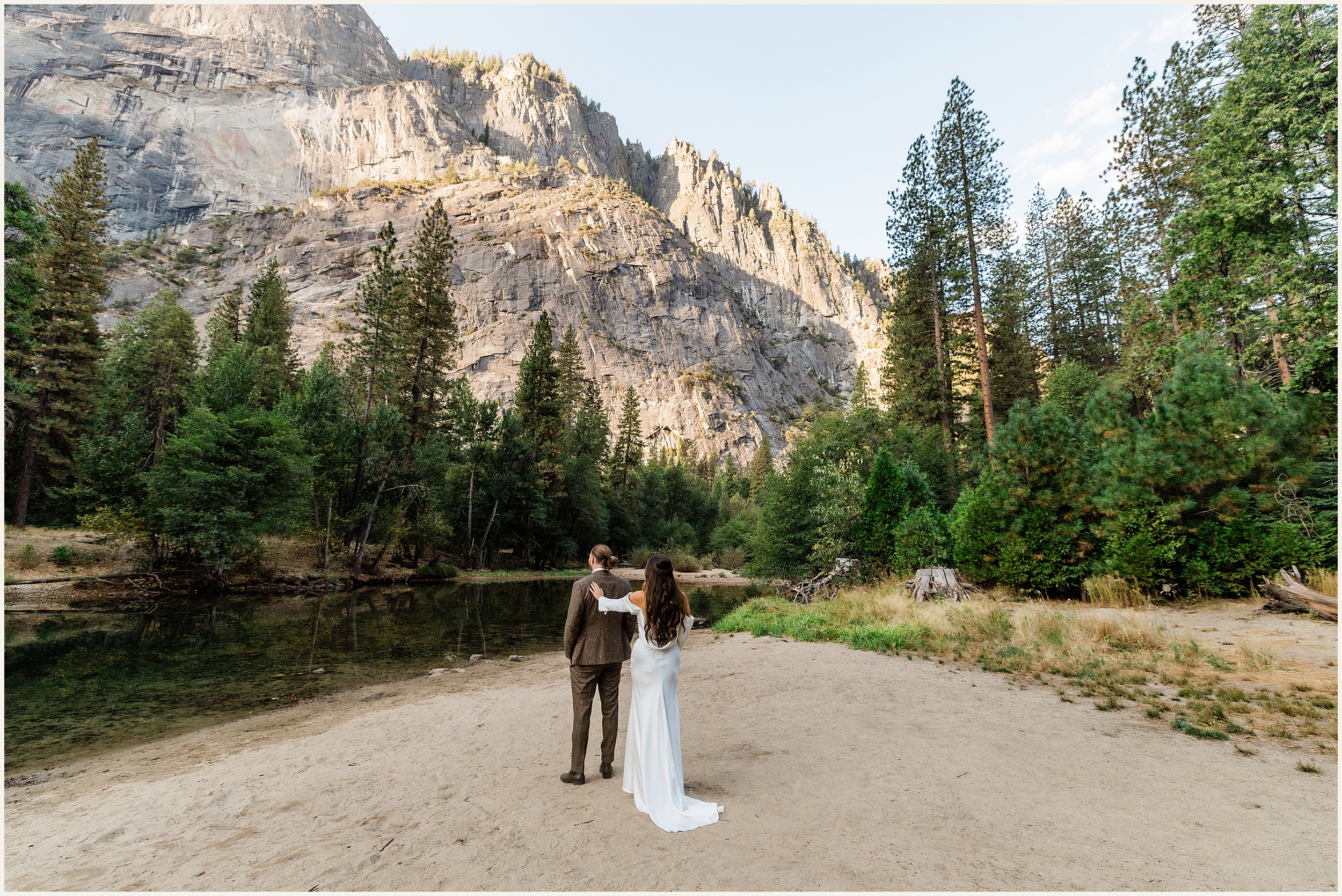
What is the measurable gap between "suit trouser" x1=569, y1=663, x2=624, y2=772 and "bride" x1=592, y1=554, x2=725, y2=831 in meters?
0.43

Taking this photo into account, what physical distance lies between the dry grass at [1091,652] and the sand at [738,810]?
2.37 feet

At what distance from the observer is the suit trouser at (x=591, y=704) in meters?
5.12

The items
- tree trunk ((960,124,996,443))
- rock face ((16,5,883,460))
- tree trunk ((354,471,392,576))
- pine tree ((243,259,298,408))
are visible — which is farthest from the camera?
rock face ((16,5,883,460))

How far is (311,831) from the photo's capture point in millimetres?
4402

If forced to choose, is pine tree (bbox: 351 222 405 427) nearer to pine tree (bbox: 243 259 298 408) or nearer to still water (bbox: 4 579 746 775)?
pine tree (bbox: 243 259 298 408)

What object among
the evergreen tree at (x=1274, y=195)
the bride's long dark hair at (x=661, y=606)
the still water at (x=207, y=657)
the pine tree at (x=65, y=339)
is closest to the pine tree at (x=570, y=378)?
the pine tree at (x=65, y=339)

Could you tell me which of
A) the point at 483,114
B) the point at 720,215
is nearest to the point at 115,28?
the point at 483,114

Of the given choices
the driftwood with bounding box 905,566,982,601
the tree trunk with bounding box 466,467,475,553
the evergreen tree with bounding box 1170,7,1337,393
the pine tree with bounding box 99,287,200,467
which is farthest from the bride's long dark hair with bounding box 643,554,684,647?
the pine tree with bounding box 99,287,200,467

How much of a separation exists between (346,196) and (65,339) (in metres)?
109

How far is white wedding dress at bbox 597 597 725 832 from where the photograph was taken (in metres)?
4.34

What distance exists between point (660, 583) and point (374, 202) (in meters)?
137

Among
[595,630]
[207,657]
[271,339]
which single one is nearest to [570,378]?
[271,339]

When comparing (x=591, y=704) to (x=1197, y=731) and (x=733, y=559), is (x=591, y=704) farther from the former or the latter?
(x=733, y=559)

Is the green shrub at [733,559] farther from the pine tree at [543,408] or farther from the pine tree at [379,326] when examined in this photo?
the pine tree at [379,326]
